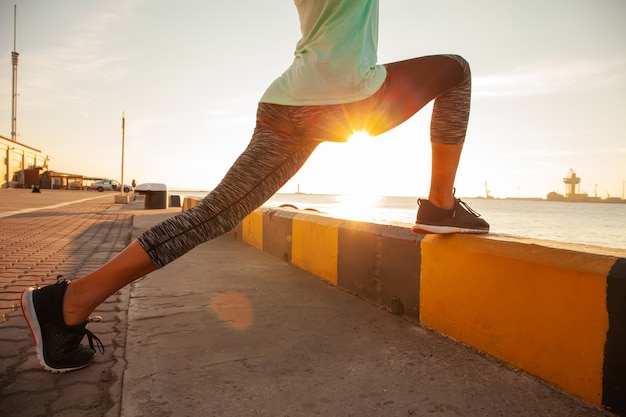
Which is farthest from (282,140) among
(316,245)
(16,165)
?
(16,165)

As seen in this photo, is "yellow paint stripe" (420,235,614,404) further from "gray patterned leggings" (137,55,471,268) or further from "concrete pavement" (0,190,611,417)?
"gray patterned leggings" (137,55,471,268)

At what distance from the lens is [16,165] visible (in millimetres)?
47469

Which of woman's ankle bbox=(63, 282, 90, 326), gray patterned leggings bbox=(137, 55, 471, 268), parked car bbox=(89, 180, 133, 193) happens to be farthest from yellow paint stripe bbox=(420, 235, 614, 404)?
parked car bbox=(89, 180, 133, 193)

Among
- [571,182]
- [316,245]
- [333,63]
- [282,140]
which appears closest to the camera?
[333,63]

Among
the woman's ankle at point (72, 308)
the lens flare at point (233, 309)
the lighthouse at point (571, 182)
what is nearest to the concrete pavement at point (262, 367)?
the lens flare at point (233, 309)

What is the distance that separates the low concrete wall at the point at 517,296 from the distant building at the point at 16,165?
5423cm

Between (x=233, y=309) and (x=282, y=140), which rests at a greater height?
(x=282, y=140)

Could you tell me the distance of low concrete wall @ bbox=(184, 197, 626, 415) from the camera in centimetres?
131

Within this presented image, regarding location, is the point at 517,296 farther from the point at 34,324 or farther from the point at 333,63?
the point at 34,324

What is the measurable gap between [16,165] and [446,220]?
58.9 m

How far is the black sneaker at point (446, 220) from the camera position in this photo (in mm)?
1907

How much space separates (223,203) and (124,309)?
4.79 feet

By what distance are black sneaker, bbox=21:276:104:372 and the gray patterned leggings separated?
0.46 m

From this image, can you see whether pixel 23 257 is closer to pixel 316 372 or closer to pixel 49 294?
pixel 49 294
